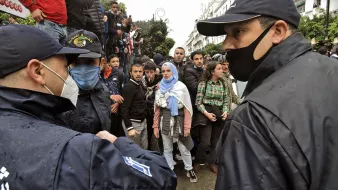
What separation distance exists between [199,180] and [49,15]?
3341mm

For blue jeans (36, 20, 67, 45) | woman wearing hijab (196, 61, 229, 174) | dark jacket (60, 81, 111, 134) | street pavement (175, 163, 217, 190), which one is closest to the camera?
dark jacket (60, 81, 111, 134)

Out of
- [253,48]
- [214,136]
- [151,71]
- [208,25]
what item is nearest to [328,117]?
[253,48]

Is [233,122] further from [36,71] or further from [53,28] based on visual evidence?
[53,28]

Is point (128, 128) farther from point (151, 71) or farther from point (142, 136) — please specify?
point (151, 71)

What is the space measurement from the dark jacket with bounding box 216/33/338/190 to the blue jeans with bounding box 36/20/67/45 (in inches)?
116

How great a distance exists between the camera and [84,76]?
2.31 meters

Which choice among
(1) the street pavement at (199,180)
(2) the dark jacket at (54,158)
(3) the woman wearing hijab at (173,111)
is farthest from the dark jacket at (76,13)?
(2) the dark jacket at (54,158)

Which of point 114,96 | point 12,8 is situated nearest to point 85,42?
point 114,96

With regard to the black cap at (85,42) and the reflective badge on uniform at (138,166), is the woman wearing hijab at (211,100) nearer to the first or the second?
the black cap at (85,42)

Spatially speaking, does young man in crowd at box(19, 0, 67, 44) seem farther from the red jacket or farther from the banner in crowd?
the banner in crowd

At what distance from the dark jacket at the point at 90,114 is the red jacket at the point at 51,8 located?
1.52m

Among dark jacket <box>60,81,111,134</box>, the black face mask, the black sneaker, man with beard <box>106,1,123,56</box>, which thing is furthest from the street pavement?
man with beard <box>106,1,123,56</box>

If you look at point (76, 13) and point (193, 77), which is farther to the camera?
point (193, 77)

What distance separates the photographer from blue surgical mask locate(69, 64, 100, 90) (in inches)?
90.0
